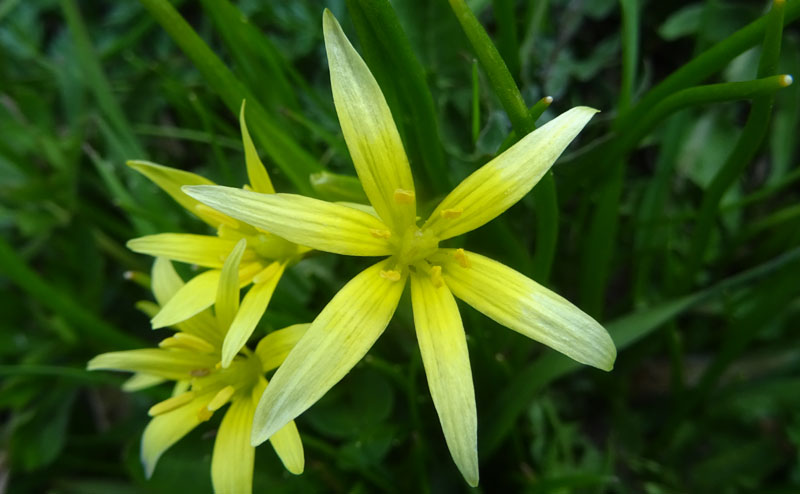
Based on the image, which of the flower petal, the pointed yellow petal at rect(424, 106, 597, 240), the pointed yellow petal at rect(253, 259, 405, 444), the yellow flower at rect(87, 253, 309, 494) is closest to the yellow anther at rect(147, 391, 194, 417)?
the yellow flower at rect(87, 253, 309, 494)

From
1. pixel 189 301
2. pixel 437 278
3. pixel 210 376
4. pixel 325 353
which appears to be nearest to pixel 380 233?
pixel 437 278

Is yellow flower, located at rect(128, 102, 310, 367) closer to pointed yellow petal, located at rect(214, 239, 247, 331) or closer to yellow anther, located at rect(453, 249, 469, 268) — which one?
pointed yellow petal, located at rect(214, 239, 247, 331)

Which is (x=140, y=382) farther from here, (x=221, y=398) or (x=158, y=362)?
(x=221, y=398)

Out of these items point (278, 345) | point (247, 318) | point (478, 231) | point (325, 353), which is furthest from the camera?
point (478, 231)

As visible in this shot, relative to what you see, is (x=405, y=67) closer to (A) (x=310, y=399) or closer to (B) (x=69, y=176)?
(A) (x=310, y=399)

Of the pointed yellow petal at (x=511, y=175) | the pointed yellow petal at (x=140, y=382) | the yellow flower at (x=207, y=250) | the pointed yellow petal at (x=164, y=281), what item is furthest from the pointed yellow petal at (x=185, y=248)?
the pointed yellow petal at (x=511, y=175)

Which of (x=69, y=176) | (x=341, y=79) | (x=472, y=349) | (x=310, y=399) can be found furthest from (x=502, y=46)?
(x=69, y=176)
